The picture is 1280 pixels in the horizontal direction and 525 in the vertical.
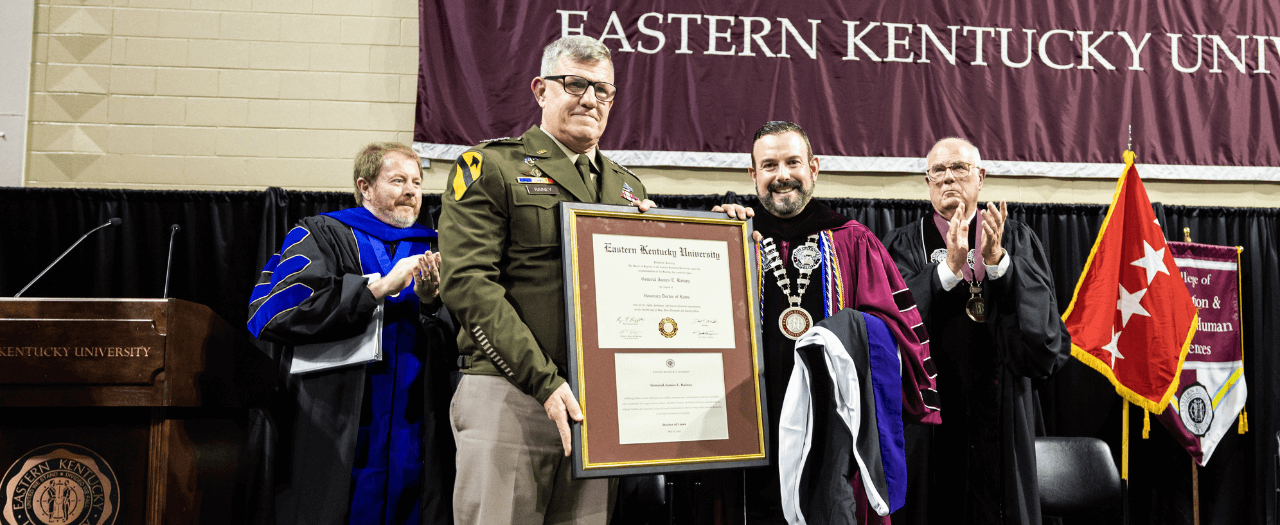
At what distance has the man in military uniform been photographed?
1.95m

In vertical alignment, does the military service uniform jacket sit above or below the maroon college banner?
below

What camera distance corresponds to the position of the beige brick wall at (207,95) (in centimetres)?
463

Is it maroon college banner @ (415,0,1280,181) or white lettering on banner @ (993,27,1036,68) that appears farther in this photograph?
white lettering on banner @ (993,27,1036,68)

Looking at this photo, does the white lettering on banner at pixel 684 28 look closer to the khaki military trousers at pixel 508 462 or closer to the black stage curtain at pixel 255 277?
the black stage curtain at pixel 255 277

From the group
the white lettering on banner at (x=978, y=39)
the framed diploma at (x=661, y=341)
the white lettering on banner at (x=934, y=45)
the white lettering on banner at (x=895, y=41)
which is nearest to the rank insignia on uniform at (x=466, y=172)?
the framed diploma at (x=661, y=341)

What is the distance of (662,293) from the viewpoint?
2092 millimetres

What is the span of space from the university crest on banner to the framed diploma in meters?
3.04

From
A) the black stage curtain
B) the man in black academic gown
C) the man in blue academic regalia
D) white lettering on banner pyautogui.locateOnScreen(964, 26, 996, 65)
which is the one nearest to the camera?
the man in blue academic regalia

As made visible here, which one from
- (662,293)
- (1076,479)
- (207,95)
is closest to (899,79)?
(1076,479)

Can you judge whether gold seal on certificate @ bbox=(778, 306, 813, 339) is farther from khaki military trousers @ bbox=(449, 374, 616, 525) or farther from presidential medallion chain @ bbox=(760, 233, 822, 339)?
khaki military trousers @ bbox=(449, 374, 616, 525)

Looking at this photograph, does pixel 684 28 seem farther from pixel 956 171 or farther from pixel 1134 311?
pixel 1134 311

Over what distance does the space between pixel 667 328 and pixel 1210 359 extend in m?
3.54

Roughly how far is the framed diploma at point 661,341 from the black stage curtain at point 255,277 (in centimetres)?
213

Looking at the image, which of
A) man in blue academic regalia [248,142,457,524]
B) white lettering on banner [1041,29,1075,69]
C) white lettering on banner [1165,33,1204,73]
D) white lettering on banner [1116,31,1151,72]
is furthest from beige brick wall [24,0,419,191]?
white lettering on banner [1165,33,1204,73]
